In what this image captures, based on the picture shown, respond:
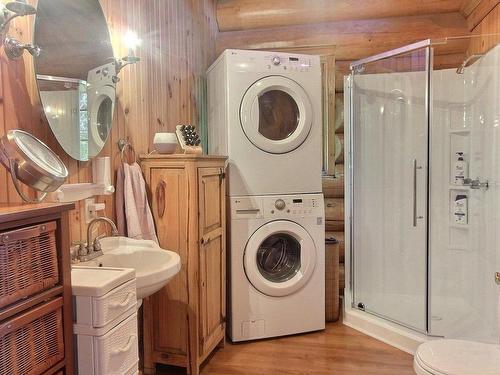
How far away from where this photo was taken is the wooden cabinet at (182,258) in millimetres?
2158

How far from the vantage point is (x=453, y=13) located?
337cm

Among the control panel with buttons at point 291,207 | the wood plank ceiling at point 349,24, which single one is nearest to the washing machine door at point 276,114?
the control panel with buttons at point 291,207

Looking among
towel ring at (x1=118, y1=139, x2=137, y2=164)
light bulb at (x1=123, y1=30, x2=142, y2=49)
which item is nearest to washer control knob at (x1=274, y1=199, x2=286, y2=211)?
towel ring at (x1=118, y1=139, x2=137, y2=164)

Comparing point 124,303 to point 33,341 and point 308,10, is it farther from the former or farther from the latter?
point 308,10

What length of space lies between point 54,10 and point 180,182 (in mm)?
975

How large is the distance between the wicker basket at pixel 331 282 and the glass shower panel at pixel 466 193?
0.67 m

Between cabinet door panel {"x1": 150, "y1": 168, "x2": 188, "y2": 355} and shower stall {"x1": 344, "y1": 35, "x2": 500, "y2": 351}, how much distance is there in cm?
138

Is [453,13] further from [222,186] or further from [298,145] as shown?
[222,186]

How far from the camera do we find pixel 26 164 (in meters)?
1.22

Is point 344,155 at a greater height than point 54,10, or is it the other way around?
point 54,10

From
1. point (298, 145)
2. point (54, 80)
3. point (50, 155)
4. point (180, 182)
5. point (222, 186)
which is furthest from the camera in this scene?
point (298, 145)

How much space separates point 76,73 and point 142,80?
0.62 meters

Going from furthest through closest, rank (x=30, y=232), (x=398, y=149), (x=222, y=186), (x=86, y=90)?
(x=398, y=149)
(x=222, y=186)
(x=86, y=90)
(x=30, y=232)

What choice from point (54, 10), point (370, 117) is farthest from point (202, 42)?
point (54, 10)
